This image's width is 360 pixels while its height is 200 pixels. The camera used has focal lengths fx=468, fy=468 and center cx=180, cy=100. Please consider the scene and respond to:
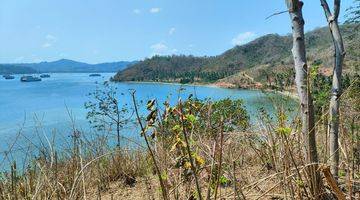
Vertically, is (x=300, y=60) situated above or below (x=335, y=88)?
above

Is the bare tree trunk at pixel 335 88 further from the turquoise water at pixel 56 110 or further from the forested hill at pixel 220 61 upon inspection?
the forested hill at pixel 220 61

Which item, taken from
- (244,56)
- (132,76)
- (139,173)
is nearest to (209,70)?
(244,56)

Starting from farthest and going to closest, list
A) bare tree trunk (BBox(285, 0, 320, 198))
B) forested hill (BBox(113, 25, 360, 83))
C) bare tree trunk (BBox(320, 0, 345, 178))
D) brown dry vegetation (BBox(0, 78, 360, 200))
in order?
forested hill (BBox(113, 25, 360, 83))
bare tree trunk (BBox(320, 0, 345, 178))
bare tree trunk (BBox(285, 0, 320, 198))
brown dry vegetation (BBox(0, 78, 360, 200))

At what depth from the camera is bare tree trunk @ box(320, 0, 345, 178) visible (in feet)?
9.91

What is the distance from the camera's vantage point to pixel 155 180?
406 cm

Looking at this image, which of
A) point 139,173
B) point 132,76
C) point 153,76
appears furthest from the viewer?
point 132,76

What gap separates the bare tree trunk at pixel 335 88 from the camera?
3.02 m

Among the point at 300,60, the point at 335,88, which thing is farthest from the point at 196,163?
the point at 335,88

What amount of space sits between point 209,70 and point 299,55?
11555 centimetres

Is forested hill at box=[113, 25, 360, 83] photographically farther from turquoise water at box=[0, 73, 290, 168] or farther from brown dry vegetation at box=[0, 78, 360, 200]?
brown dry vegetation at box=[0, 78, 360, 200]

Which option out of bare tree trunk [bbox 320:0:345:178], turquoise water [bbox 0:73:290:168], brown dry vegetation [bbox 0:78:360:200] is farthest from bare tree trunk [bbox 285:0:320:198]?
turquoise water [bbox 0:73:290:168]

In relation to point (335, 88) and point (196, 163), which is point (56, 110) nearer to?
point (335, 88)

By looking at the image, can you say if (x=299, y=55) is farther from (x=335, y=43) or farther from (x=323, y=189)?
(x=323, y=189)

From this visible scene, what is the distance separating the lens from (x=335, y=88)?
3.13 metres
